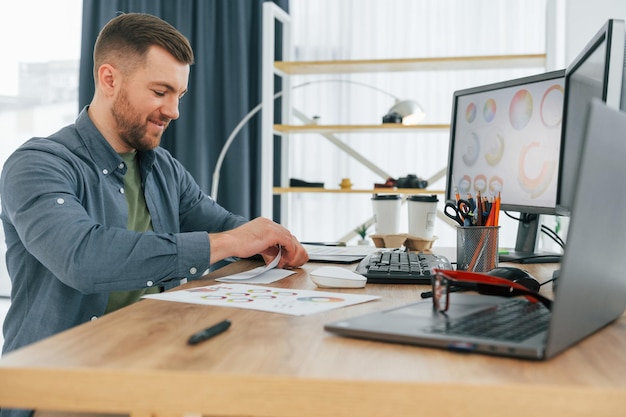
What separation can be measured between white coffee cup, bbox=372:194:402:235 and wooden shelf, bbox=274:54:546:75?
0.98 meters

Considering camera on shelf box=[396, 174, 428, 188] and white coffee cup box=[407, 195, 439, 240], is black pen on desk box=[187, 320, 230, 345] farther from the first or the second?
camera on shelf box=[396, 174, 428, 188]

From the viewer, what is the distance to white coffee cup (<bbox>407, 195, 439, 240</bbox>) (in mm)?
1974

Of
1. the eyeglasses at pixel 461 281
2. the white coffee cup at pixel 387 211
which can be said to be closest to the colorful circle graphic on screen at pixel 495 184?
the white coffee cup at pixel 387 211

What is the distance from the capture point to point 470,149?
175cm

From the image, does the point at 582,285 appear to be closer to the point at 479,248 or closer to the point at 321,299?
the point at 321,299

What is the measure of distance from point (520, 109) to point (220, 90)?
2.44 m

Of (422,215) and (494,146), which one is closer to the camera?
(494,146)

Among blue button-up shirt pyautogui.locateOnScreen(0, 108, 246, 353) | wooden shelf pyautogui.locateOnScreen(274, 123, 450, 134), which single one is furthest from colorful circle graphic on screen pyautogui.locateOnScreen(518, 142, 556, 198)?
wooden shelf pyautogui.locateOnScreen(274, 123, 450, 134)

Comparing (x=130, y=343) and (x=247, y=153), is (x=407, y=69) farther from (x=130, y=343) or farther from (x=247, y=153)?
(x=130, y=343)

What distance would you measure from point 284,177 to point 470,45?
1256 millimetres

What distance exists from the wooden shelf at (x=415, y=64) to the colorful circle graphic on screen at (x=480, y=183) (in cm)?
143

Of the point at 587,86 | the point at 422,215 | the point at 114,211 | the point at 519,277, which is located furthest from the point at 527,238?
the point at 114,211

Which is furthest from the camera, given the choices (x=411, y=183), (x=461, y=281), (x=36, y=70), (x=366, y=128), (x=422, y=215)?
Result: (x=36, y=70)

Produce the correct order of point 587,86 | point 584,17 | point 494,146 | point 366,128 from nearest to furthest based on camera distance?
point 587,86 < point 494,146 < point 366,128 < point 584,17
